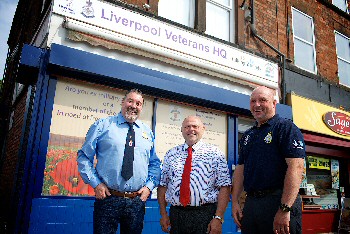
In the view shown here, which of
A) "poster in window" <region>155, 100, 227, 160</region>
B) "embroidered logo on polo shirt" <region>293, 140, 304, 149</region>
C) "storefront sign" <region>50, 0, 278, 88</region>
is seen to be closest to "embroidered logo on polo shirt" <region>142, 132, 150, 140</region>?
"embroidered logo on polo shirt" <region>293, 140, 304, 149</region>

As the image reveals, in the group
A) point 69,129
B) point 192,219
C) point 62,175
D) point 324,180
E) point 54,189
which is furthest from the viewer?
point 324,180

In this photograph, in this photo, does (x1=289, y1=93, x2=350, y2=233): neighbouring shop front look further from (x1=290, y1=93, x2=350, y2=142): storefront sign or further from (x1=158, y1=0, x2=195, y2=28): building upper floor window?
(x1=158, y1=0, x2=195, y2=28): building upper floor window

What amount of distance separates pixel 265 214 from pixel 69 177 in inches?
132

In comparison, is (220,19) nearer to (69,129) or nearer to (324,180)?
(69,129)

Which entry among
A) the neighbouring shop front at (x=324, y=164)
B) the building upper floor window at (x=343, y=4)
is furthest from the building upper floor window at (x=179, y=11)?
the building upper floor window at (x=343, y=4)

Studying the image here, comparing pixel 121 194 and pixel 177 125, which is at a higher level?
pixel 177 125

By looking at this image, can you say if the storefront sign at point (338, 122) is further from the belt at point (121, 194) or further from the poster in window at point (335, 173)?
the belt at point (121, 194)

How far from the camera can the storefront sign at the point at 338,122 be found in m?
8.73

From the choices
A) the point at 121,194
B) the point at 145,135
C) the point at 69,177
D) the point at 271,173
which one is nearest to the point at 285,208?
the point at 271,173

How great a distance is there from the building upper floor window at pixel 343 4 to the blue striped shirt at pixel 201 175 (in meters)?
11.1

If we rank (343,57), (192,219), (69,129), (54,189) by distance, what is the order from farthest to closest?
(343,57)
(69,129)
(54,189)
(192,219)

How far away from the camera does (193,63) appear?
20.6 ft

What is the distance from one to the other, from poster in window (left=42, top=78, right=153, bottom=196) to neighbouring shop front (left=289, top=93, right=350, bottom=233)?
5427mm

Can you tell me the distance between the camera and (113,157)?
2896 millimetres
